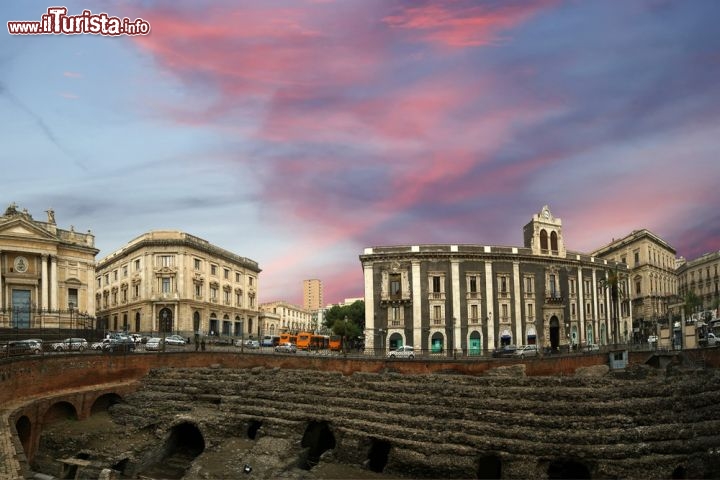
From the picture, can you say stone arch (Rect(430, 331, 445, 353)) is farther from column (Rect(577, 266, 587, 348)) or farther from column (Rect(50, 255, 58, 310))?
column (Rect(50, 255, 58, 310))

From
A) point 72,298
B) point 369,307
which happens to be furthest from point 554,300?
point 72,298

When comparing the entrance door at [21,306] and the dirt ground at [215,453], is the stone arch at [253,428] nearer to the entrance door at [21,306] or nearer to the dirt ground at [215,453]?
the dirt ground at [215,453]

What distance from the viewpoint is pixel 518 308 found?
2382 inches

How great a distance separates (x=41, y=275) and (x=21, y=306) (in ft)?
10.7

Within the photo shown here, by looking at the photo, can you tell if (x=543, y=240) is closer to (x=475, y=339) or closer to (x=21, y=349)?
(x=475, y=339)

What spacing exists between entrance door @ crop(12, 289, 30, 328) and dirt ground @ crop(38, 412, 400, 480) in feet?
77.7

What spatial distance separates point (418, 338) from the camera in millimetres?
56938

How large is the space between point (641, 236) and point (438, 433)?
77.6 meters

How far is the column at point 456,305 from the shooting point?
57.4m

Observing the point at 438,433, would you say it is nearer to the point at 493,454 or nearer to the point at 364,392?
the point at 493,454

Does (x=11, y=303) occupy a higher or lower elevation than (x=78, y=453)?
higher

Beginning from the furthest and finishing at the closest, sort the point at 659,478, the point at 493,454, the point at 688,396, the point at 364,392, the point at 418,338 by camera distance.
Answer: the point at 418,338
the point at 364,392
the point at 688,396
the point at 493,454
the point at 659,478

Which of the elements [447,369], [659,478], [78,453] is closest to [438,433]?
[659,478]

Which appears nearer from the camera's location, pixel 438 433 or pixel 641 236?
pixel 438 433
